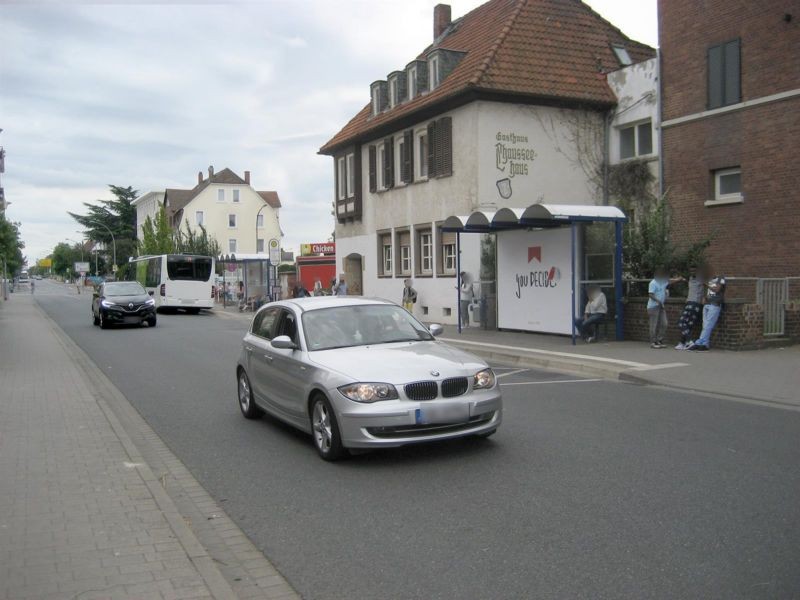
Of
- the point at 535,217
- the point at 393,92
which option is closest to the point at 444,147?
the point at 393,92

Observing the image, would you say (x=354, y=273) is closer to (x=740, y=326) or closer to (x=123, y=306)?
(x=123, y=306)

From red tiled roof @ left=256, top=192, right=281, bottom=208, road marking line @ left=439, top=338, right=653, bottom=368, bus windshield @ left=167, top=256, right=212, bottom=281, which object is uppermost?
red tiled roof @ left=256, top=192, right=281, bottom=208

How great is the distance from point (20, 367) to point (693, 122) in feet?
59.8

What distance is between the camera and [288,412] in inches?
317

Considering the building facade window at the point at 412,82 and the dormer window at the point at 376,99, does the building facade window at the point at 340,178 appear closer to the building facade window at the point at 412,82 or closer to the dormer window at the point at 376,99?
the dormer window at the point at 376,99

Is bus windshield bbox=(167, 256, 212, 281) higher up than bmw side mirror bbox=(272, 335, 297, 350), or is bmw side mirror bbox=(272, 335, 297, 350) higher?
bus windshield bbox=(167, 256, 212, 281)

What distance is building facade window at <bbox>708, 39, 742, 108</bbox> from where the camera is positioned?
20766 mm

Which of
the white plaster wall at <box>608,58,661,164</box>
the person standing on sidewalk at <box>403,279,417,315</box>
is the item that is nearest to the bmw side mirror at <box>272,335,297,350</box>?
the white plaster wall at <box>608,58,661,164</box>

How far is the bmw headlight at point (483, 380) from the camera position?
7223 millimetres

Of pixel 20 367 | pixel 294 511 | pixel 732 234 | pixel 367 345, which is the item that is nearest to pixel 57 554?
pixel 294 511

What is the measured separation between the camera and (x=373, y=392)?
682 cm

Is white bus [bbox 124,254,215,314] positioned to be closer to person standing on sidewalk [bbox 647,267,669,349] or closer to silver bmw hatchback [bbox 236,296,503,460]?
person standing on sidewalk [bbox 647,267,669,349]

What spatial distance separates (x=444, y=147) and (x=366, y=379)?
20208 mm

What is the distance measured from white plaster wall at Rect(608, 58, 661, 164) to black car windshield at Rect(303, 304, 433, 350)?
1759 centimetres
